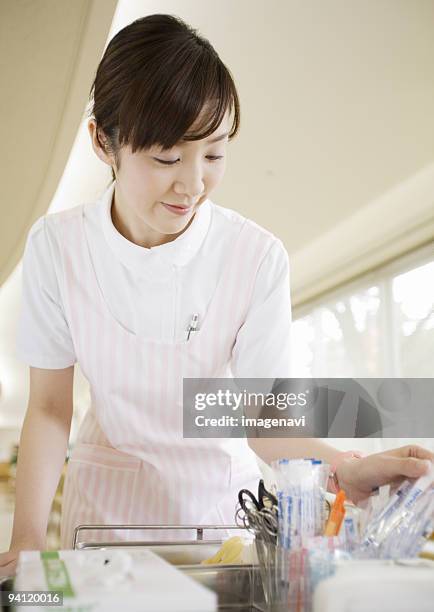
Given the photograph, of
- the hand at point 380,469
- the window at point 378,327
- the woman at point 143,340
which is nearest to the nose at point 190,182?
the woman at point 143,340

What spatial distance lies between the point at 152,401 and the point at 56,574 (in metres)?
0.67

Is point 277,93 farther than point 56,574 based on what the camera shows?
Yes

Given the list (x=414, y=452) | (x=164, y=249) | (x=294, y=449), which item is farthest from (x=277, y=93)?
(x=414, y=452)

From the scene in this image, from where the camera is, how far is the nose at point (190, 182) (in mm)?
990

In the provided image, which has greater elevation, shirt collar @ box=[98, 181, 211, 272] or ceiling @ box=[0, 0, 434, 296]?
ceiling @ box=[0, 0, 434, 296]

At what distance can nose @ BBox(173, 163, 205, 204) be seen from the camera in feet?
3.25

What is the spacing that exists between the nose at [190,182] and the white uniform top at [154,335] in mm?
189

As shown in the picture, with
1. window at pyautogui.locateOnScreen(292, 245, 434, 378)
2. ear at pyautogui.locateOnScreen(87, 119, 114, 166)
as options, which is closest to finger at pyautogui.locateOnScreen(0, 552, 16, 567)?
ear at pyautogui.locateOnScreen(87, 119, 114, 166)

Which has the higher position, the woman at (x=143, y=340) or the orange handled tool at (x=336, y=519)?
the woman at (x=143, y=340)

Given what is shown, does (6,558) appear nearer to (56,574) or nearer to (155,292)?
(56,574)

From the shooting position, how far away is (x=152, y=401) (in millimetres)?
1218

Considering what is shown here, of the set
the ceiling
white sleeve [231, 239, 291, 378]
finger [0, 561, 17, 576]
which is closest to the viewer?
finger [0, 561, 17, 576]

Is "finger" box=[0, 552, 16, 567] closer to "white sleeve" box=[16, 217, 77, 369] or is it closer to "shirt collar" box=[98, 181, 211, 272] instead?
"white sleeve" box=[16, 217, 77, 369]

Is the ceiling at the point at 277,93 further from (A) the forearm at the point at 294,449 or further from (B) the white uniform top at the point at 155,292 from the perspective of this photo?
(A) the forearm at the point at 294,449
